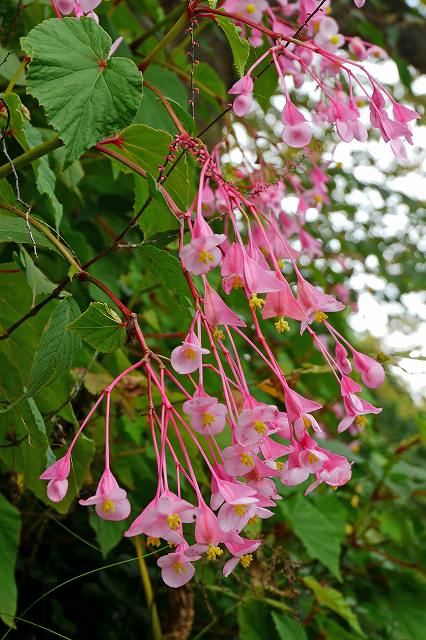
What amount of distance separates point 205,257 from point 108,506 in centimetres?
21

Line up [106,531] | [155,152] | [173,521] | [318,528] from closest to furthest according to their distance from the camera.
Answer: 1. [173,521]
2. [155,152]
3. [106,531]
4. [318,528]

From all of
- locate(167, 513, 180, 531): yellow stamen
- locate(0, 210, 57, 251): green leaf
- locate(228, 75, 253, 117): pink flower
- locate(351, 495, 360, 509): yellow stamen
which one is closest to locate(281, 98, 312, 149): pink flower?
locate(228, 75, 253, 117): pink flower

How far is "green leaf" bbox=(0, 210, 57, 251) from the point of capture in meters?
0.75

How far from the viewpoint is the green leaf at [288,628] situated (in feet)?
4.07

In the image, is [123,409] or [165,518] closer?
[165,518]

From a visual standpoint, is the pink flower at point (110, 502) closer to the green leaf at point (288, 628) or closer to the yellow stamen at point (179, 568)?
the yellow stamen at point (179, 568)

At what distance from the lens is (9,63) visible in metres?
1.04

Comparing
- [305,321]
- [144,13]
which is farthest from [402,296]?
[305,321]

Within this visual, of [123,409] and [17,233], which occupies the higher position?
[17,233]

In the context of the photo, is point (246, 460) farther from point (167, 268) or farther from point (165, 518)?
point (167, 268)

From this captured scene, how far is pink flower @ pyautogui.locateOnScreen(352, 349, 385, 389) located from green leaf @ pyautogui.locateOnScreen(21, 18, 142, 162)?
0.33 m

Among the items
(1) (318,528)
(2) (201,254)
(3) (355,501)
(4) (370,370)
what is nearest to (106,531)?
(1) (318,528)

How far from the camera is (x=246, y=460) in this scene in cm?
61

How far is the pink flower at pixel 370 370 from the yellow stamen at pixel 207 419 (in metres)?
0.19
